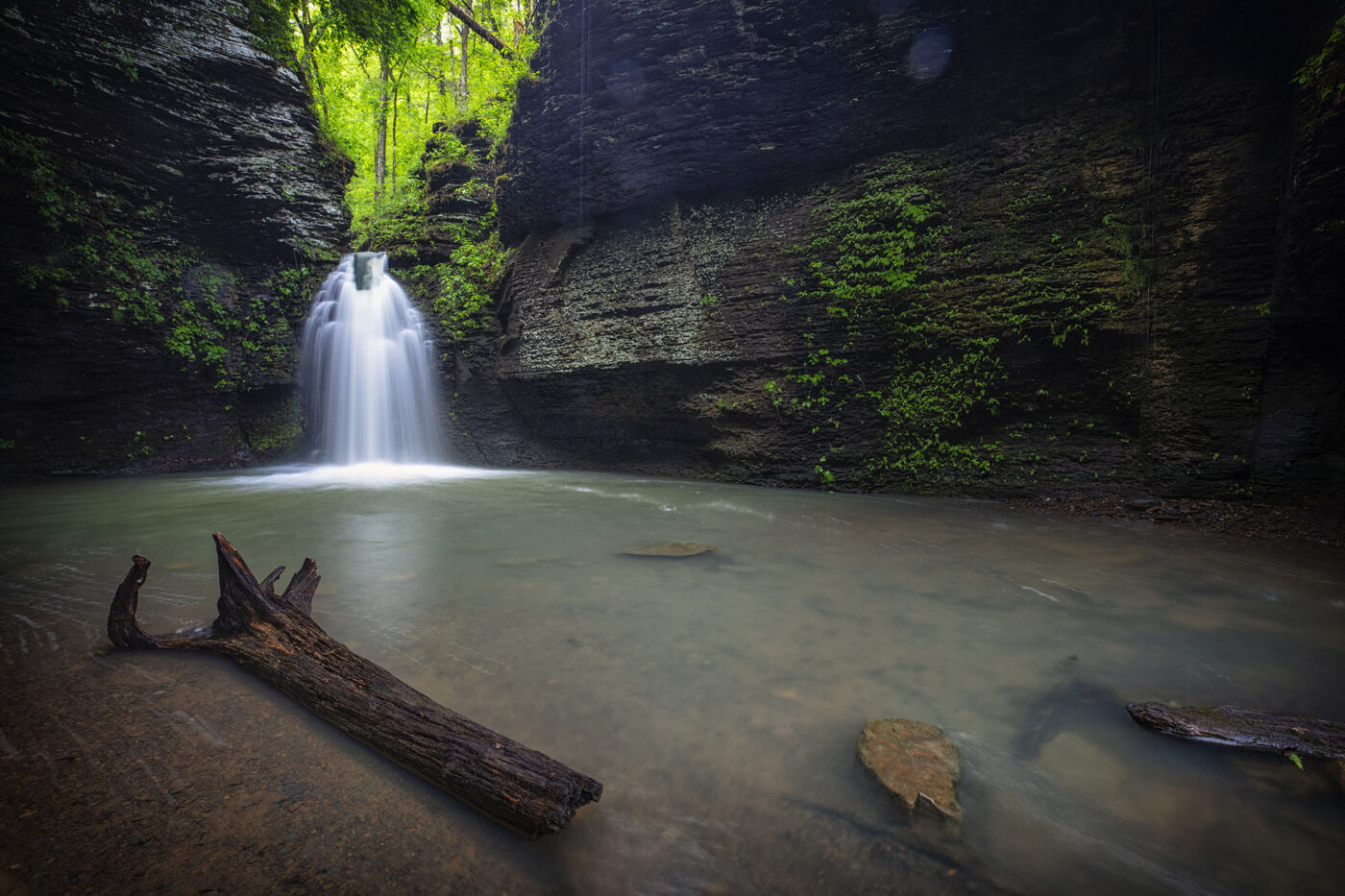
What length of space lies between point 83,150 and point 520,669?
13.6m

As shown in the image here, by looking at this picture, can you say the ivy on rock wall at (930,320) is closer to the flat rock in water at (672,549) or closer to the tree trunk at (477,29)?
the flat rock in water at (672,549)

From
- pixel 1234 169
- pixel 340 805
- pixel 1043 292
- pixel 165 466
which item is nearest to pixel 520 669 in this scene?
pixel 340 805

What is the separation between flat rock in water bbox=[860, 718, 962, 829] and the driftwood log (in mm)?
888

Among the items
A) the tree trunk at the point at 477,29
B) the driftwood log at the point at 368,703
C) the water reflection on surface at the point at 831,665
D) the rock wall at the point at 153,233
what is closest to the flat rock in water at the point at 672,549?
the water reflection on surface at the point at 831,665

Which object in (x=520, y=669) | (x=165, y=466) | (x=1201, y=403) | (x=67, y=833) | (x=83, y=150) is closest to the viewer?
(x=67, y=833)

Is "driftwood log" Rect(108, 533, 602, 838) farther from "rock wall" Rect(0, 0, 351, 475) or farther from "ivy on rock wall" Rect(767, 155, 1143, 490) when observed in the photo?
"rock wall" Rect(0, 0, 351, 475)

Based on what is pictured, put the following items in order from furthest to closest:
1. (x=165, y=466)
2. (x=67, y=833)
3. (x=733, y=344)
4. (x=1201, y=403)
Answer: (x=165, y=466) → (x=733, y=344) → (x=1201, y=403) → (x=67, y=833)

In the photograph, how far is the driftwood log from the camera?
4.73ft

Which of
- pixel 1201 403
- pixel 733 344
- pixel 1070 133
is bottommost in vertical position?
pixel 1201 403

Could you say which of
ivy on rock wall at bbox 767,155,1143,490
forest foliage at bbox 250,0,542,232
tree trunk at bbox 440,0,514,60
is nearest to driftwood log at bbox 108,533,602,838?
A: ivy on rock wall at bbox 767,155,1143,490

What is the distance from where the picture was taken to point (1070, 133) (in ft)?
22.6

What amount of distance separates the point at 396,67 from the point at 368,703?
742 inches

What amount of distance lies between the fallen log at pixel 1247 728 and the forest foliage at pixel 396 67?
13.3 metres

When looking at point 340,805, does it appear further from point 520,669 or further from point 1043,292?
point 1043,292
